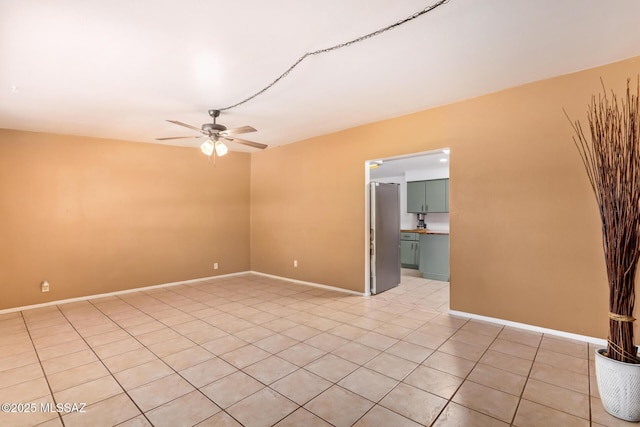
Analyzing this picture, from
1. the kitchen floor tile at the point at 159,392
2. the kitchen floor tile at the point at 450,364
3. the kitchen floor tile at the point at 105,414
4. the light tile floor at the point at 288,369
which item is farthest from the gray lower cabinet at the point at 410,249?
the kitchen floor tile at the point at 105,414

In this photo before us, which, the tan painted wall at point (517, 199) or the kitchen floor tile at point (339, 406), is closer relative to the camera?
the kitchen floor tile at point (339, 406)

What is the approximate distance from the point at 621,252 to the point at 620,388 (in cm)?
88

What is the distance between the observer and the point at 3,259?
4363mm

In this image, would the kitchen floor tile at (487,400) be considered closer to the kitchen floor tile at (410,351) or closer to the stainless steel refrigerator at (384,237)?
the kitchen floor tile at (410,351)

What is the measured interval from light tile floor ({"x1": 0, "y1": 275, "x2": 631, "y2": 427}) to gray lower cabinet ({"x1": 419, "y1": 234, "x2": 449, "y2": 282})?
6.62 feet

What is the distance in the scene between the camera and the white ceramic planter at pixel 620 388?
1911 mm

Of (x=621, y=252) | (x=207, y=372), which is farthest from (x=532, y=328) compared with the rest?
(x=207, y=372)

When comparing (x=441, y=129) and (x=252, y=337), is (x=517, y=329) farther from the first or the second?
(x=252, y=337)

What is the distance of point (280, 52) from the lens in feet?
8.39

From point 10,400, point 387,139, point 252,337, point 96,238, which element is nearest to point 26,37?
point 10,400

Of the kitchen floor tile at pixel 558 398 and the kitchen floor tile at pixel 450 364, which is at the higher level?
the kitchen floor tile at pixel 558 398

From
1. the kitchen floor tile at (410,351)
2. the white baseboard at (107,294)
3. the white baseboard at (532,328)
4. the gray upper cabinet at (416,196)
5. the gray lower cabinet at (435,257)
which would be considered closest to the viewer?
the kitchen floor tile at (410,351)

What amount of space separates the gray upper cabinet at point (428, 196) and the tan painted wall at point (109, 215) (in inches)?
169

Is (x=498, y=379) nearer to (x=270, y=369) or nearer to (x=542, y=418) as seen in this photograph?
(x=542, y=418)
